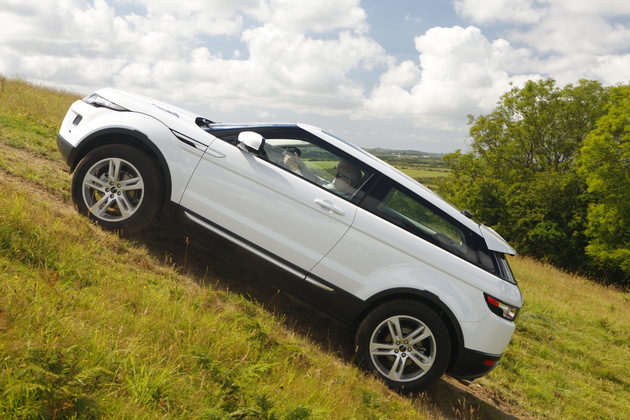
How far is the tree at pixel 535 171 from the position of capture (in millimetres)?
36844

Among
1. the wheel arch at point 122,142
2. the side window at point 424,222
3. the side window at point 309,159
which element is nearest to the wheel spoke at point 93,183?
the wheel arch at point 122,142

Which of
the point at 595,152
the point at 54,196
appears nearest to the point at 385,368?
the point at 54,196

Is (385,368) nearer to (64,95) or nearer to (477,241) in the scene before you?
(477,241)

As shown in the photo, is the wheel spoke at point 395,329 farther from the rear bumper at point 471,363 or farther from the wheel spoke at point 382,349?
the rear bumper at point 471,363

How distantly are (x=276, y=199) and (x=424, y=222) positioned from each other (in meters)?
1.34

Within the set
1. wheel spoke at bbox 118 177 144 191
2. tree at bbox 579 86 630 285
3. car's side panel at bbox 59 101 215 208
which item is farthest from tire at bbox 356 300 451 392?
tree at bbox 579 86 630 285

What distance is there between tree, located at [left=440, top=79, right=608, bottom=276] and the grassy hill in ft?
105

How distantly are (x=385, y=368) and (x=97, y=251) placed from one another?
9.14 ft

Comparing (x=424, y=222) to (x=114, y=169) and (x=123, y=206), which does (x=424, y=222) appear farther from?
(x=114, y=169)

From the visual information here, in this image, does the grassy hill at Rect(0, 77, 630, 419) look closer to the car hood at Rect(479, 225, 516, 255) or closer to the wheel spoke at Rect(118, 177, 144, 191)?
the wheel spoke at Rect(118, 177, 144, 191)

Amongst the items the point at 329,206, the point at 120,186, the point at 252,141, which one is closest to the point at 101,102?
the point at 120,186

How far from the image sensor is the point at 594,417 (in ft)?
19.0

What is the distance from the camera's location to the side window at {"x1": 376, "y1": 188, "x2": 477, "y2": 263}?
448 centimetres

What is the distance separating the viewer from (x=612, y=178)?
102ft
